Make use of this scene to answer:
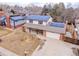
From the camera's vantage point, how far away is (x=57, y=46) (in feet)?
6.48

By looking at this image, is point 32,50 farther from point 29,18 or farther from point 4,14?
point 4,14

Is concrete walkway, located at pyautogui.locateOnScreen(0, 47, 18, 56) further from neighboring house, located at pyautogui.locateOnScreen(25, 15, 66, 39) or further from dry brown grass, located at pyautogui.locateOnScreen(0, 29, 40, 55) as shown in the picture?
neighboring house, located at pyautogui.locateOnScreen(25, 15, 66, 39)

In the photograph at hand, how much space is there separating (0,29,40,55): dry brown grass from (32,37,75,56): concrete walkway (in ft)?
0.24

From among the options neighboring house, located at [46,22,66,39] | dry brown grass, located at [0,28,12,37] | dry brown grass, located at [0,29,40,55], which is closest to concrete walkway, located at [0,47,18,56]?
dry brown grass, located at [0,29,40,55]

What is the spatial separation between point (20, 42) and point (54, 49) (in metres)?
0.36

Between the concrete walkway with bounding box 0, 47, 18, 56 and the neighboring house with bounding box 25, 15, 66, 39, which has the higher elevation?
the neighboring house with bounding box 25, 15, 66, 39

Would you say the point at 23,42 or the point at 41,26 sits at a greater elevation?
the point at 41,26

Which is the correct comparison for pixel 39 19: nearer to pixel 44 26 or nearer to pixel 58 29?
pixel 44 26

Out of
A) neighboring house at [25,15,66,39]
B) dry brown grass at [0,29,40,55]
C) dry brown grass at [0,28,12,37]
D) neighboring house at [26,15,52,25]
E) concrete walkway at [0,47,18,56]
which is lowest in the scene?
concrete walkway at [0,47,18,56]

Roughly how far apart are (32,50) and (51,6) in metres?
0.48

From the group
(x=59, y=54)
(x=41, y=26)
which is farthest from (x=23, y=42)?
(x=59, y=54)

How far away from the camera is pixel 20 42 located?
1980mm

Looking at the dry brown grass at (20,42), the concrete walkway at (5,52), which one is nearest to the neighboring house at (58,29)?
the dry brown grass at (20,42)

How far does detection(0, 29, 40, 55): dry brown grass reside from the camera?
1968mm
